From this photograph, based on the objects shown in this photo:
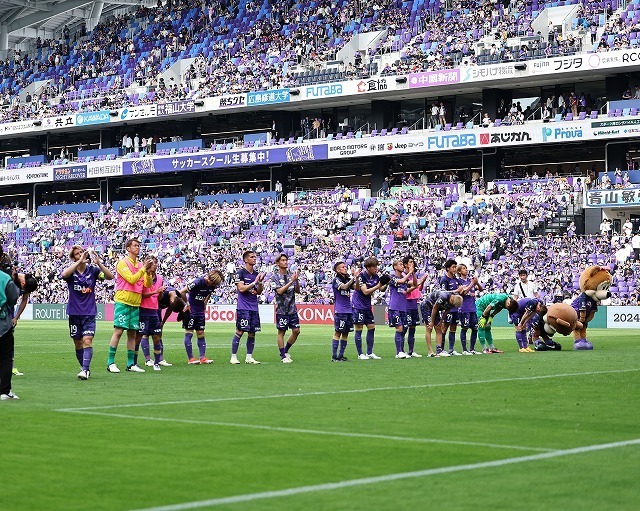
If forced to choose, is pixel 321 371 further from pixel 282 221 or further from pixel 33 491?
pixel 282 221

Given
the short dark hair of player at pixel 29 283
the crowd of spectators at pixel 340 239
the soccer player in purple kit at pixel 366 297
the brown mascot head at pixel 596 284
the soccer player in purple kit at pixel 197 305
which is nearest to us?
the short dark hair of player at pixel 29 283

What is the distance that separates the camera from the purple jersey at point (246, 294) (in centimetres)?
2077

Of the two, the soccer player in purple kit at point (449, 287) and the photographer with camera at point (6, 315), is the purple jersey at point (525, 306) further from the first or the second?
the photographer with camera at point (6, 315)

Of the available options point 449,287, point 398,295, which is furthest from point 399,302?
point 449,287

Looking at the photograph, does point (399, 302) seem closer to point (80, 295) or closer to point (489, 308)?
point (489, 308)

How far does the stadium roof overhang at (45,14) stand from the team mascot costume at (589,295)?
6142 centimetres

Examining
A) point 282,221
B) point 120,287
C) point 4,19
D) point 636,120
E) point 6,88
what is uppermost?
point 4,19

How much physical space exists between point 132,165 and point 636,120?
111 feet

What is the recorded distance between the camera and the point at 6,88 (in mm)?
84125

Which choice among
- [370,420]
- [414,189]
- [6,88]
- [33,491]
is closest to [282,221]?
[414,189]

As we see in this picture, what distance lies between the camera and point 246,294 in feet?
69.0

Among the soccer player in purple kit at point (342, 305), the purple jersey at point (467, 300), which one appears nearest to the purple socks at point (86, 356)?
the soccer player in purple kit at point (342, 305)

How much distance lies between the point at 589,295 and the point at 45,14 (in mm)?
67493

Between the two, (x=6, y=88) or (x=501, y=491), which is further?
(x=6, y=88)
